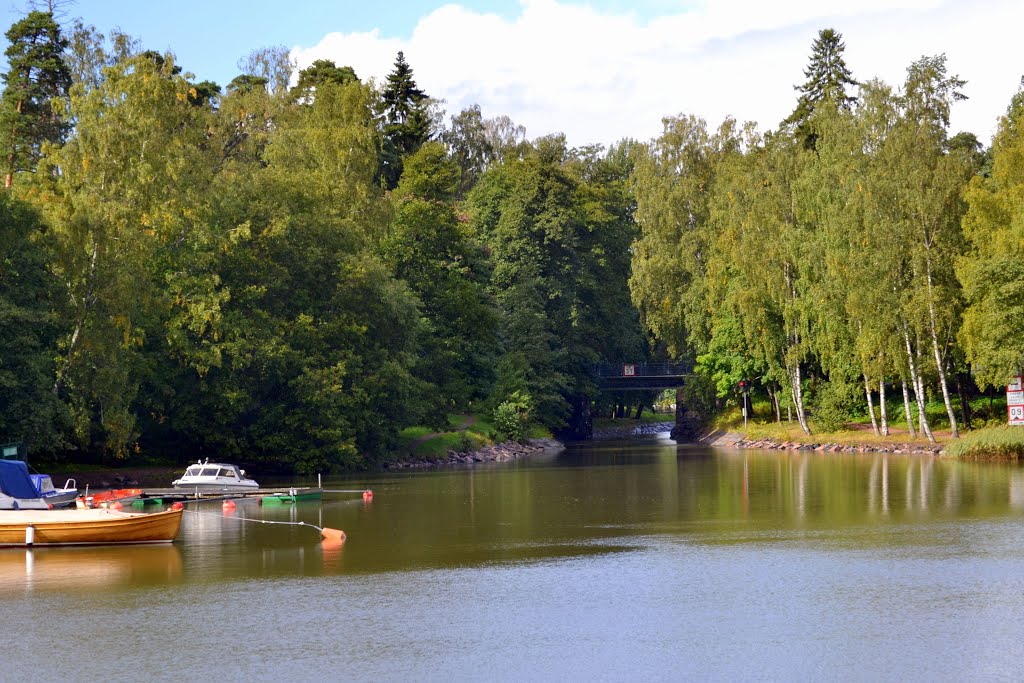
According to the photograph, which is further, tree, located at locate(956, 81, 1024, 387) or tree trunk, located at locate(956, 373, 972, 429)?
tree trunk, located at locate(956, 373, 972, 429)

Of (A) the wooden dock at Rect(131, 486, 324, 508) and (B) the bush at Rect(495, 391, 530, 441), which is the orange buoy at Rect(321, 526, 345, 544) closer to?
(A) the wooden dock at Rect(131, 486, 324, 508)

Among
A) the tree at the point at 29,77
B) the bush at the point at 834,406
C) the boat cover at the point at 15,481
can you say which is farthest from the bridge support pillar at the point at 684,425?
the boat cover at the point at 15,481

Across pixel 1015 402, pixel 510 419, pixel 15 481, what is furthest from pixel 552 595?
pixel 510 419

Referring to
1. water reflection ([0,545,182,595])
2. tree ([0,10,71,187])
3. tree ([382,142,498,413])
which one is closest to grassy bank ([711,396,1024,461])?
tree ([382,142,498,413])

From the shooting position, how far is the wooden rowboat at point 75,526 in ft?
113

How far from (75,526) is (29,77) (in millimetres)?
58338

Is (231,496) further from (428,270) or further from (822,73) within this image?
(822,73)

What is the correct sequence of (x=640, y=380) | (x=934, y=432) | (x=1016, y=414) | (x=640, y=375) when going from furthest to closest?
(x=640, y=380)
(x=640, y=375)
(x=934, y=432)
(x=1016, y=414)

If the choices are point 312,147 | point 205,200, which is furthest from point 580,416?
point 205,200

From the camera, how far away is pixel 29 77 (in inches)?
3278

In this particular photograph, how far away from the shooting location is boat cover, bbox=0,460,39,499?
36.5m

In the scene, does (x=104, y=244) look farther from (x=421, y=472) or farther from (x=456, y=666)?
(x=456, y=666)

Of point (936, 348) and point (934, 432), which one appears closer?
point (936, 348)

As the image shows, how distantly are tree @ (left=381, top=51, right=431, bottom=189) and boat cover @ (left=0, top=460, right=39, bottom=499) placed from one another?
7805 cm
